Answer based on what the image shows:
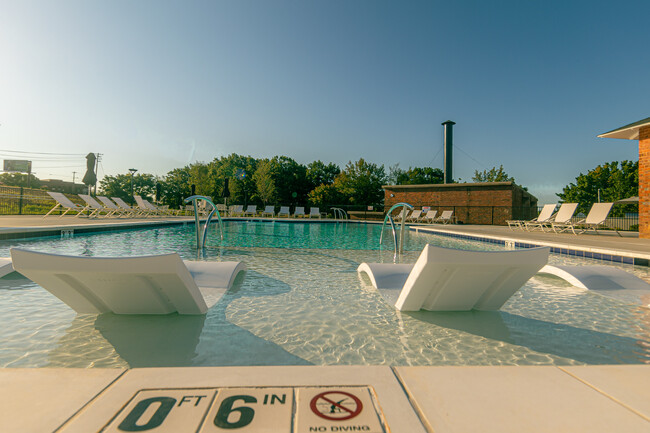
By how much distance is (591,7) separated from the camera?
17.3 metres

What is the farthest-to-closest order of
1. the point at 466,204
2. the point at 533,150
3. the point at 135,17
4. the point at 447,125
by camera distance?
1. the point at 533,150
2. the point at 447,125
3. the point at 466,204
4. the point at 135,17

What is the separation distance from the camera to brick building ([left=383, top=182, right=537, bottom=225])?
1953cm

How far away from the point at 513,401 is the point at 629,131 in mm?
12859

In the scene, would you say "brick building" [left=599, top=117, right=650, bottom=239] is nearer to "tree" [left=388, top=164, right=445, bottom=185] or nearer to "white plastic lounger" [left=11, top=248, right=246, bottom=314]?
"white plastic lounger" [left=11, top=248, right=246, bottom=314]

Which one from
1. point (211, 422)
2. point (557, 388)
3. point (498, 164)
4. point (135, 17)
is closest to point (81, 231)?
point (135, 17)

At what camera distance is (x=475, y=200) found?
66.1 feet

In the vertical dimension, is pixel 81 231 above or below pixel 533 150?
below

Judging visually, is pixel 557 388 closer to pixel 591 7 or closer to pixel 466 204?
pixel 466 204

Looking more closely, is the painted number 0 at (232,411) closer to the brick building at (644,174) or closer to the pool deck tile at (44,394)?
the pool deck tile at (44,394)

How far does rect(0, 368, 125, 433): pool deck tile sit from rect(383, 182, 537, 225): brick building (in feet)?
70.0

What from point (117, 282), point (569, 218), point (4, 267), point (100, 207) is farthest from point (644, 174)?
point (100, 207)

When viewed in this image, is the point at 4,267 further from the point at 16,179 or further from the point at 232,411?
the point at 16,179

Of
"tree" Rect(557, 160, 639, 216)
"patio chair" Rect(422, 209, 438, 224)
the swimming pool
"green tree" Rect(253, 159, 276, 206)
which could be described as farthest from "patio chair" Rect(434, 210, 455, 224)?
"tree" Rect(557, 160, 639, 216)

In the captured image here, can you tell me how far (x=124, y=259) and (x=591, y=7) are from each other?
24.7 meters
